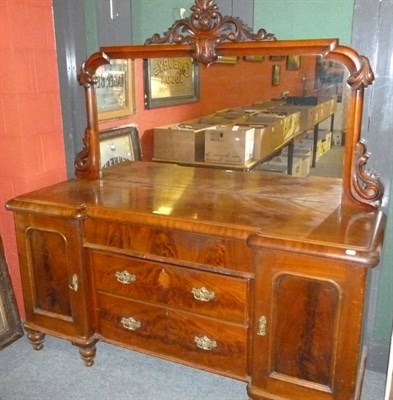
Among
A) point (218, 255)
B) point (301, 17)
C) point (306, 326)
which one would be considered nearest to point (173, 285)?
point (218, 255)

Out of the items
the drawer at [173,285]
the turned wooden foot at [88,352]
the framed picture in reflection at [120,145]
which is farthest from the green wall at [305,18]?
the turned wooden foot at [88,352]

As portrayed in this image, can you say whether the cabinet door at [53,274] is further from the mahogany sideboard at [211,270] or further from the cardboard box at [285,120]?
the cardboard box at [285,120]

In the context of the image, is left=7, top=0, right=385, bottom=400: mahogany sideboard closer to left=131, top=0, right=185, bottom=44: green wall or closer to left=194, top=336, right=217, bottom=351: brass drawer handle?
left=194, top=336, right=217, bottom=351: brass drawer handle

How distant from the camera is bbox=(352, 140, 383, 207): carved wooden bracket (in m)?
1.72

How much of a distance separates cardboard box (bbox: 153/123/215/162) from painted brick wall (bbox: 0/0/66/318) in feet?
1.74

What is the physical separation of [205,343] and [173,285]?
252 mm

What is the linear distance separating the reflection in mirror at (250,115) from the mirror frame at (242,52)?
0.15 feet

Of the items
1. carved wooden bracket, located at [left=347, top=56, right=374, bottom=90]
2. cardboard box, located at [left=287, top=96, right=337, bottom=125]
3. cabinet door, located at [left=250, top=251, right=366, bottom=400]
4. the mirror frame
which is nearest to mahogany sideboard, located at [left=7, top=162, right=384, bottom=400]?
cabinet door, located at [left=250, top=251, right=366, bottom=400]

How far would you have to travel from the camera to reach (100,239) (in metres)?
1.87

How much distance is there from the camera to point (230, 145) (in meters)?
2.07

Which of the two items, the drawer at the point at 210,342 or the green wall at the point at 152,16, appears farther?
the green wall at the point at 152,16

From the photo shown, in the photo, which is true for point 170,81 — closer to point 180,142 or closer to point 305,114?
point 180,142

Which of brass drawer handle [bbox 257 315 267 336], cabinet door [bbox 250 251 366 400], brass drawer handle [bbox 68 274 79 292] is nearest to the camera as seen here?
cabinet door [bbox 250 251 366 400]

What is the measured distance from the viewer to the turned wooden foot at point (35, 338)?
2.19m
